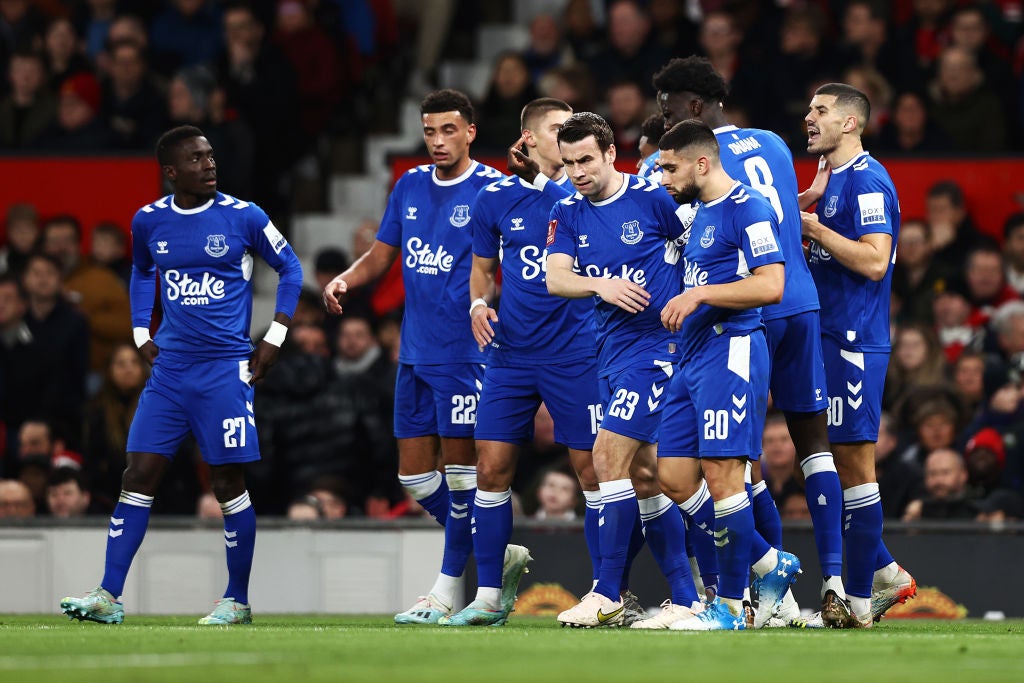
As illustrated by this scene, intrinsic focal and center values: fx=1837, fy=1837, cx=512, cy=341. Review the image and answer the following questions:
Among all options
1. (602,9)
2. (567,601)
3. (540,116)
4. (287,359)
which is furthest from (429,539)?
(602,9)

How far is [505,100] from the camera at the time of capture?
15898 mm

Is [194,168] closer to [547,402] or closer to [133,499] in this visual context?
[133,499]

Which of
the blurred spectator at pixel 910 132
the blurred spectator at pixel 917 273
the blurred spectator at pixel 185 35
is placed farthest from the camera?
the blurred spectator at pixel 185 35

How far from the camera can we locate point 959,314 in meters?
13.9

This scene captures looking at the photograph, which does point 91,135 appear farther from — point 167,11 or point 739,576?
point 739,576

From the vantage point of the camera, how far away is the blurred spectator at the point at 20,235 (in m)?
15.6

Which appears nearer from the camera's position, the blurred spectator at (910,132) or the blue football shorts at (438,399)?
the blue football shorts at (438,399)

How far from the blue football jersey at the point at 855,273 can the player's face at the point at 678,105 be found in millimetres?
863

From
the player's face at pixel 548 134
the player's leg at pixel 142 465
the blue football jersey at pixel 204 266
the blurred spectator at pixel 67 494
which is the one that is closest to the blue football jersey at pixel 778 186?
the player's face at pixel 548 134

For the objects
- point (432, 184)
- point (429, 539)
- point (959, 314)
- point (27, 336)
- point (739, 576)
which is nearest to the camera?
point (739, 576)

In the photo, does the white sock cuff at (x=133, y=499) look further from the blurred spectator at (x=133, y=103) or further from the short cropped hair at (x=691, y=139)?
the blurred spectator at (x=133, y=103)

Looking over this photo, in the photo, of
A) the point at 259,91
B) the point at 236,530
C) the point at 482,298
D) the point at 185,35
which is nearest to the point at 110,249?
the point at 259,91

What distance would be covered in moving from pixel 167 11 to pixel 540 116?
907 cm

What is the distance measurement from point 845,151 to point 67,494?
6431 mm
